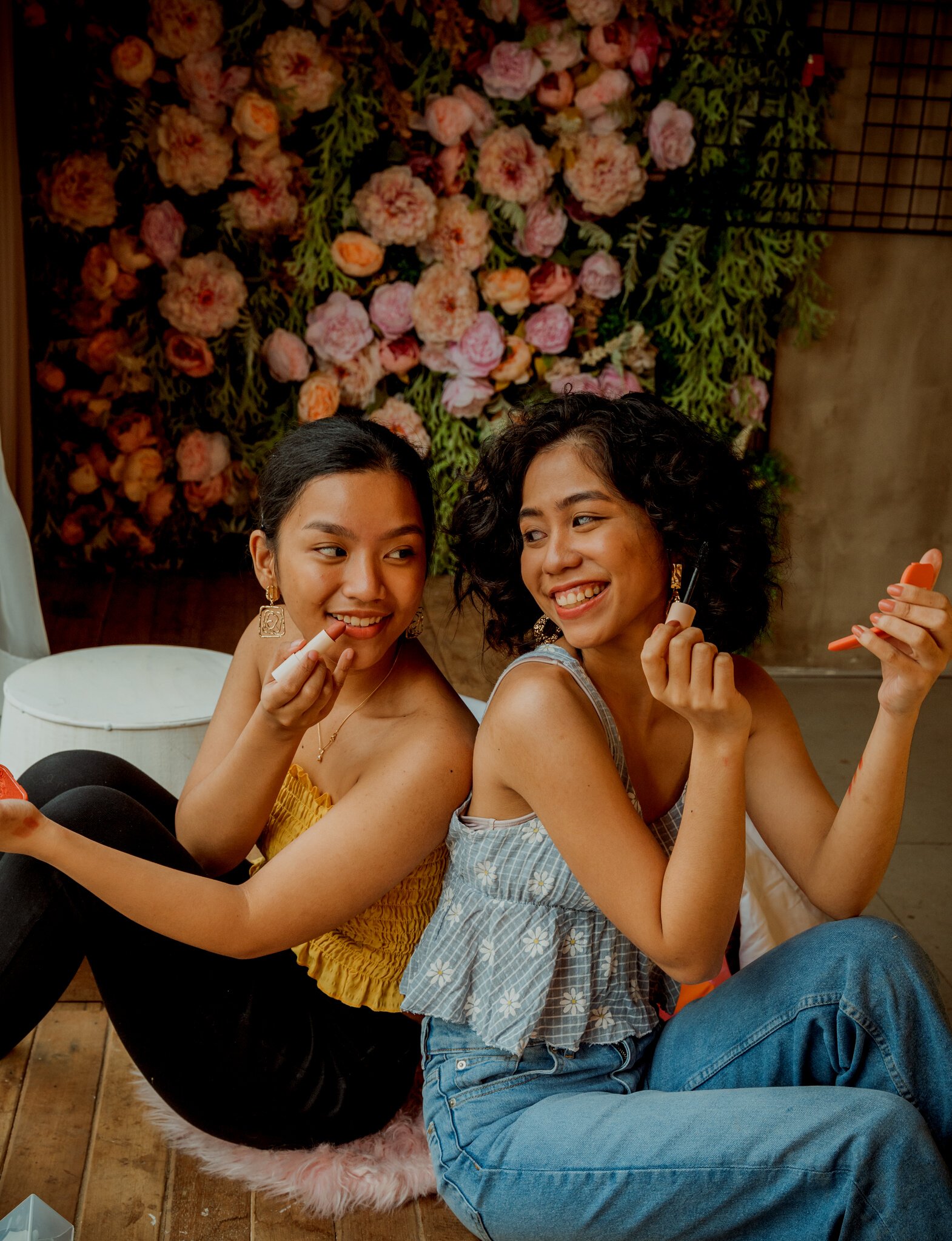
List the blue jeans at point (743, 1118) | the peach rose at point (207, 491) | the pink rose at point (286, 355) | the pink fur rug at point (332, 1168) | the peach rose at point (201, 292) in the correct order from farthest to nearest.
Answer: the peach rose at point (207, 491) < the pink rose at point (286, 355) < the peach rose at point (201, 292) < the pink fur rug at point (332, 1168) < the blue jeans at point (743, 1118)

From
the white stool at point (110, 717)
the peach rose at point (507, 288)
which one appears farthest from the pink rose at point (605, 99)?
the white stool at point (110, 717)

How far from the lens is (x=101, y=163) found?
3504 millimetres

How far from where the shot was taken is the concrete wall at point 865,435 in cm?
353

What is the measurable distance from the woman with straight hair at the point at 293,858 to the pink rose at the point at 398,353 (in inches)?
96.2

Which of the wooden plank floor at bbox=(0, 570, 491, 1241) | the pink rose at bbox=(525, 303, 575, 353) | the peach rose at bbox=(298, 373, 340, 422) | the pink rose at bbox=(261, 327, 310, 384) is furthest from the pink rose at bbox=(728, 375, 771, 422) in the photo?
the wooden plank floor at bbox=(0, 570, 491, 1241)

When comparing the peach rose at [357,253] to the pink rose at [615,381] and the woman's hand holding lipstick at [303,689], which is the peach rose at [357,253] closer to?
the pink rose at [615,381]

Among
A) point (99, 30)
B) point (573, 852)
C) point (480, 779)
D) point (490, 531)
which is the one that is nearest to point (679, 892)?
point (573, 852)

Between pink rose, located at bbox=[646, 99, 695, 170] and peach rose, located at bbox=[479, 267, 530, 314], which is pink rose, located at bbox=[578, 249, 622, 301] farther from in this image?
pink rose, located at bbox=[646, 99, 695, 170]

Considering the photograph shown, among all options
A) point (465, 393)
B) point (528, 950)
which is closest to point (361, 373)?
point (465, 393)

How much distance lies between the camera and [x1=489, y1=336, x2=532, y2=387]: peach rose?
12.5 ft

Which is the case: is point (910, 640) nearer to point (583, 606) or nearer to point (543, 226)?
point (583, 606)

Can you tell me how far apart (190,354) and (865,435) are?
7.25ft

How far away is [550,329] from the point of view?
379 cm

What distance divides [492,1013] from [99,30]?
3375 millimetres
